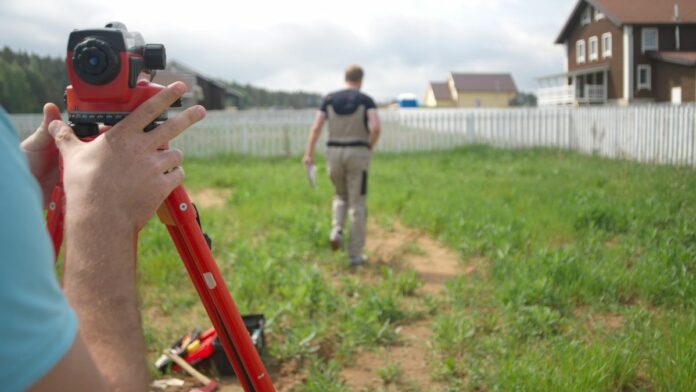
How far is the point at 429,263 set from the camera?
5.61 meters

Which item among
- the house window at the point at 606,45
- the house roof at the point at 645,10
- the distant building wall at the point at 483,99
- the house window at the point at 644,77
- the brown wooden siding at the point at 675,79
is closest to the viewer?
the house roof at the point at 645,10

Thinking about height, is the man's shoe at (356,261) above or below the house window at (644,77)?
below

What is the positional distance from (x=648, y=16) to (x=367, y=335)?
4091 mm

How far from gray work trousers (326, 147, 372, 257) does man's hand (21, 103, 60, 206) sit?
405 centimetres

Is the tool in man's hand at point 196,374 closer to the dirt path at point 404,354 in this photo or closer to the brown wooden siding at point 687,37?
the dirt path at point 404,354

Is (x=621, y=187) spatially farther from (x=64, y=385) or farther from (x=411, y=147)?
(x=411, y=147)

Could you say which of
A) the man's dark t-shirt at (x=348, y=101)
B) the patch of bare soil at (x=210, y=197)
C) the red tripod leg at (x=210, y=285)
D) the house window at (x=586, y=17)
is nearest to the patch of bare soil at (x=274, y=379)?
the red tripod leg at (x=210, y=285)

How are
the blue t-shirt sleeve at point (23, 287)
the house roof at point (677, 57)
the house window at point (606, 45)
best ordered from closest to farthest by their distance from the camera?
1. the blue t-shirt sleeve at point (23, 287)
2. the house roof at point (677, 57)
3. the house window at point (606, 45)

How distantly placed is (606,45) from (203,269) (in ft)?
28.8

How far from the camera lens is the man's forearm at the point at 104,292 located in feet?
3.28

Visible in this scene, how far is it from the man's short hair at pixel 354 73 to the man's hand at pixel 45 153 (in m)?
4.39

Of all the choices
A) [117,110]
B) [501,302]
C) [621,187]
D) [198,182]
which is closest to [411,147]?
[198,182]

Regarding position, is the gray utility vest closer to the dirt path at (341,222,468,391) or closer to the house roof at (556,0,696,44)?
the dirt path at (341,222,468,391)

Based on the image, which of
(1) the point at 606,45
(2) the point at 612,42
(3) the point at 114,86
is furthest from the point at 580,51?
(3) the point at 114,86
